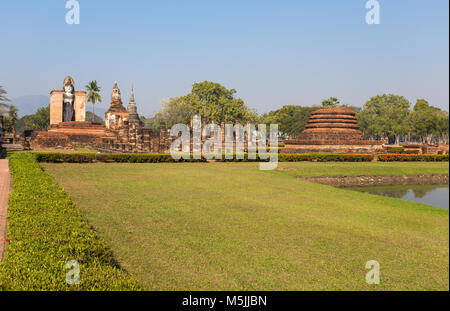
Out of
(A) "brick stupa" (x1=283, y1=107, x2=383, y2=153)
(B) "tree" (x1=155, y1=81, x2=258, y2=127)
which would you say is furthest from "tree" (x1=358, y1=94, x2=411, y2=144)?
(A) "brick stupa" (x1=283, y1=107, x2=383, y2=153)

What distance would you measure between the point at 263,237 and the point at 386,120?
7298cm

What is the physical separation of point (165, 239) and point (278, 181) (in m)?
8.61

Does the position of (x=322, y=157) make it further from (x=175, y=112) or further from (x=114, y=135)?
(x=175, y=112)

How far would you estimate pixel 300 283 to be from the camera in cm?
455

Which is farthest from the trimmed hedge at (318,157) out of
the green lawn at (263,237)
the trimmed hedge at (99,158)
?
the green lawn at (263,237)

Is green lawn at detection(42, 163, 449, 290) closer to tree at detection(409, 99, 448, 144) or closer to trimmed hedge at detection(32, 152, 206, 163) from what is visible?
tree at detection(409, 99, 448, 144)

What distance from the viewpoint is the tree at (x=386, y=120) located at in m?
69.6

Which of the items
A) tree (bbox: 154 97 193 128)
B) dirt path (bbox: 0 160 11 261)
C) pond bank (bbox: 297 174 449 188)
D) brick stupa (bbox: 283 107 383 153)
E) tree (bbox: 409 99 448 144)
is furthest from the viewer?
tree (bbox: 154 97 193 128)

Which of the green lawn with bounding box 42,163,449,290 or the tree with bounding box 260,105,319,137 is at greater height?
the tree with bounding box 260,105,319,137

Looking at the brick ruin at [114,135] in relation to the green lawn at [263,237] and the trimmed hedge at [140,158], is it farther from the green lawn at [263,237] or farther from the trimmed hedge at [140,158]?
the green lawn at [263,237]

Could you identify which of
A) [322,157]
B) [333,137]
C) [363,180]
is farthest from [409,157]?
[363,180]

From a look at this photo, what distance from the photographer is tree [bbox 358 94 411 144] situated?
69.6 metres

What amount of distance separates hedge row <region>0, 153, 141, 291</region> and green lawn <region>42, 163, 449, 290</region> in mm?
671

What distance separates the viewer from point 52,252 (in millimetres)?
4234
